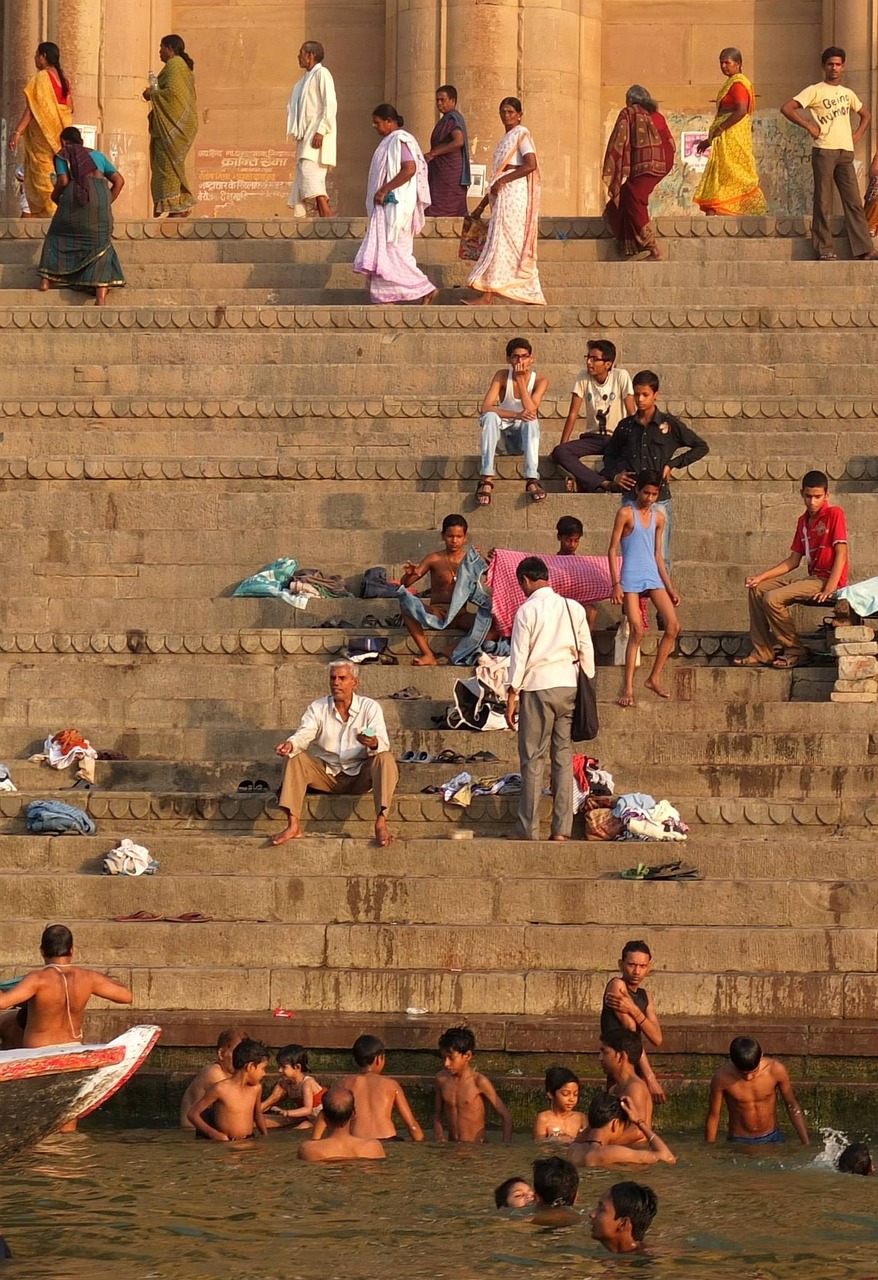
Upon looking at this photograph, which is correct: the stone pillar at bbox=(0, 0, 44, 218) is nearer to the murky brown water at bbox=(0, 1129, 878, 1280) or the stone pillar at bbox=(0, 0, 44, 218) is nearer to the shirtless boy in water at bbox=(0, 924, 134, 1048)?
the shirtless boy in water at bbox=(0, 924, 134, 1048)

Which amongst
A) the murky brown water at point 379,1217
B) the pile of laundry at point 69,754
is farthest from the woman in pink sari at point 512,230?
the murky brown water at point 379,1217

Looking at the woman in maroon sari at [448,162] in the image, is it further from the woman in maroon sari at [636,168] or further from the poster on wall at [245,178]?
the poster on wall at [245,178]

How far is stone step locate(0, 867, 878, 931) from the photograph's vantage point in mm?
11719

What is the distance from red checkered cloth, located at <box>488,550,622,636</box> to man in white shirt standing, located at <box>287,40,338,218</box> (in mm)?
6291

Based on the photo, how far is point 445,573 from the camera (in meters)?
13.9

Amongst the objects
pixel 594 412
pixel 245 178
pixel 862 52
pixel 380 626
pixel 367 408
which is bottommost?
pixel 380 626

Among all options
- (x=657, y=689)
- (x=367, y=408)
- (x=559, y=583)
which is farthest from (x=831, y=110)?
(x=657, y=689)

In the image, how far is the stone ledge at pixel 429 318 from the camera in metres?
16.7

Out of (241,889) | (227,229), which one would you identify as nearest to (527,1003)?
(241,889)

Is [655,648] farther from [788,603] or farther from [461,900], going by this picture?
[461,900]

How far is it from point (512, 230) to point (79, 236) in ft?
9.96

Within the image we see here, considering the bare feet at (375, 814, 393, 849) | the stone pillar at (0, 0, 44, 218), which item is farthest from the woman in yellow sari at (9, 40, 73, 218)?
the bare feet at (375, 814, 393, 849)

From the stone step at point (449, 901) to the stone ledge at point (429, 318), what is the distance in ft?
18.9

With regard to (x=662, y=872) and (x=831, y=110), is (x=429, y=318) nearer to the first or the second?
(x=831, y=110)
